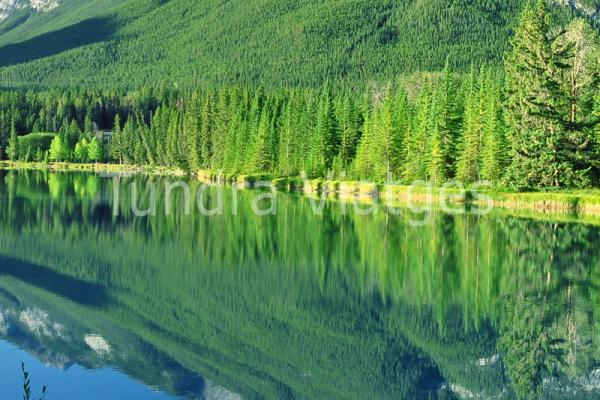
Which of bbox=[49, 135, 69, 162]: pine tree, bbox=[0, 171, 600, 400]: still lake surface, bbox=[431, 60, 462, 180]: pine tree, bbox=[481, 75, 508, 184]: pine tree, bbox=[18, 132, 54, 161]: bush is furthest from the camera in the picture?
bbox=[18, 132, 54, 161]: bush

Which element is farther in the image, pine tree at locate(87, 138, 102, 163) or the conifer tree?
pine tree at locate(87, 138, 102, 163)

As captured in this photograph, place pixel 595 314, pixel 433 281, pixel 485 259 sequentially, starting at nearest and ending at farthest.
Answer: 1. pixel 595 314
2. pixel 433 281
3. pixel 485 259

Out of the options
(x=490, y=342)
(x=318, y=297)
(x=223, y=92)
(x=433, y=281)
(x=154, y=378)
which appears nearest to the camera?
(x=154, y=378)

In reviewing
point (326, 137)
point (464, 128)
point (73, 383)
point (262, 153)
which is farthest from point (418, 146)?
point (73, 383)

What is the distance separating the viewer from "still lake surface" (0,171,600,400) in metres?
21.0

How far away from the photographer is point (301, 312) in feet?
90.9

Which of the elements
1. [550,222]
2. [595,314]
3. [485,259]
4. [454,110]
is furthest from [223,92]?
[595,314]

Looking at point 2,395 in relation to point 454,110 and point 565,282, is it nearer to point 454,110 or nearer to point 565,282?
point 565,282

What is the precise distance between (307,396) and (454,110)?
6352cm

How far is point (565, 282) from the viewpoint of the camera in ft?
103

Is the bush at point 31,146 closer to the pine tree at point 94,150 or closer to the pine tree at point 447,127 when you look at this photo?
the pine tree at point 94,150

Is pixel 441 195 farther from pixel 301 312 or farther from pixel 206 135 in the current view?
pixel 206 135

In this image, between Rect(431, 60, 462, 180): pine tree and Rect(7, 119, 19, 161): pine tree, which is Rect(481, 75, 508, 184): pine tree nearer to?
Rect(431, 60, 462, 180): pine tree

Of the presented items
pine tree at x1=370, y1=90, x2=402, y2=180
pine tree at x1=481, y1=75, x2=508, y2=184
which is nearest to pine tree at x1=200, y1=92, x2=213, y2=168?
pine tree at x1=370, y1=90, x2=402, y2=180
